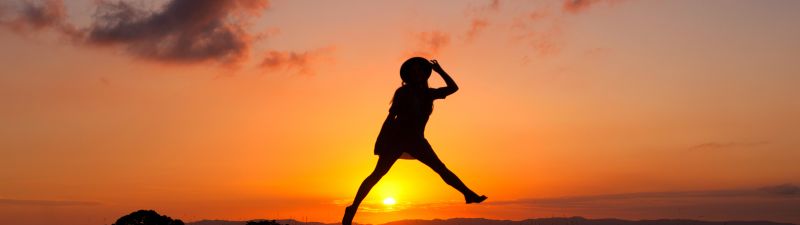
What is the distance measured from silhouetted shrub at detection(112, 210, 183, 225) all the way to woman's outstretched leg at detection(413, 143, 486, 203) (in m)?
4.96

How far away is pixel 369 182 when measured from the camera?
16.3m

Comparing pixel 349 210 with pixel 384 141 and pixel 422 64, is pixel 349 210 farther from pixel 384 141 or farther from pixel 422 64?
pixel 422 64

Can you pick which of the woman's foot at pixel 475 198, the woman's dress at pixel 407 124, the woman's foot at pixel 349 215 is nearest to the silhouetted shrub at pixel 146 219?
the woman's foot at pixel 349 215

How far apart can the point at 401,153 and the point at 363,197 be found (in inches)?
44.3

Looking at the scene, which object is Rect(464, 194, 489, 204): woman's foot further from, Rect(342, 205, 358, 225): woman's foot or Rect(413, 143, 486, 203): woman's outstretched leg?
Rect(342, 205, 358, 225): woman's foot

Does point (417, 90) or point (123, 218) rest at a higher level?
point (417, 90)

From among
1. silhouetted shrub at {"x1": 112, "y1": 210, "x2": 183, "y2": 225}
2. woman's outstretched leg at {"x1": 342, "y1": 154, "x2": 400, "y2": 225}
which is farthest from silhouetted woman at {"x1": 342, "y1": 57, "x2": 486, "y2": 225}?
silhouetted shrub at {"x1": 112, "y1": 210, "x2": 183, "y2": 225}

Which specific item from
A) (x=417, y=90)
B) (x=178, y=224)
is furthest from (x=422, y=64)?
(x=178, y=224)

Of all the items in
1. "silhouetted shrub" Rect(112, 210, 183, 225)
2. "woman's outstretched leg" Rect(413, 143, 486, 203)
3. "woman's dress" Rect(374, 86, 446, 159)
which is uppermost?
"woman's dress" Rect(374, 86, 446, 159)

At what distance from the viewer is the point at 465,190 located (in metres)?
16.5

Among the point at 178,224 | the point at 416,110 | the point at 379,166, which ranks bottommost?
the point at 178,224

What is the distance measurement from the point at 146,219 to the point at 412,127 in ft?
17.9

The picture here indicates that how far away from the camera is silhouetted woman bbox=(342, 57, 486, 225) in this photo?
648 inches

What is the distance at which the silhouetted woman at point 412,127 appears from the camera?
16.5m
